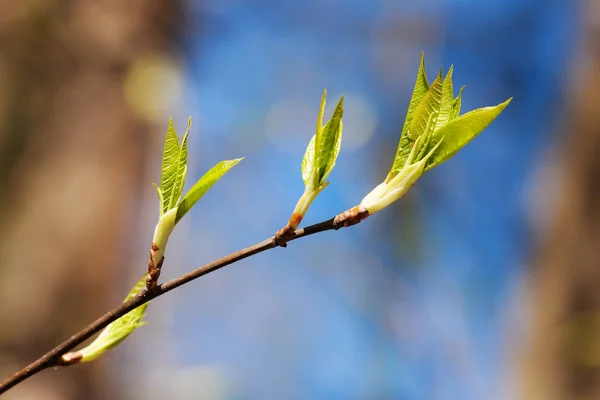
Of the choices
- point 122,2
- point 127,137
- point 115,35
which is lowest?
point 127,137

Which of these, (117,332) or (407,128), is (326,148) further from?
(117,332)

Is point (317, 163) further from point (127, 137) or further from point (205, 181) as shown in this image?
point (127, 137)

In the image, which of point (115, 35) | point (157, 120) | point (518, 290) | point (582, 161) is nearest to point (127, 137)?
point (157, 120)

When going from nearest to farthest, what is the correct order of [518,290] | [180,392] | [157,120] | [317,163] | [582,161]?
[317,163]
[157,120]
[180,392]
[582,161]
[518,290]

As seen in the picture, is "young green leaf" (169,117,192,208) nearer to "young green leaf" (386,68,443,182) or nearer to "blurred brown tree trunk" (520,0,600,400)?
"young green leaf" (386,68,443,182)

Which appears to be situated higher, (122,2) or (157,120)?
(122,2)

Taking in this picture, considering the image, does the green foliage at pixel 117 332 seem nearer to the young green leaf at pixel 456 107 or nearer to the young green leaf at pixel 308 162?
the young green leaf at pixel 308 162

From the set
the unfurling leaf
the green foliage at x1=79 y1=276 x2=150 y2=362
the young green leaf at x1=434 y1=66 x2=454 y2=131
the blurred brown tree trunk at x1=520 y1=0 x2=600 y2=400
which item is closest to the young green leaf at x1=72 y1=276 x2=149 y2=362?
the green foliage at x1=79 y1=276 x2=150 y2=362

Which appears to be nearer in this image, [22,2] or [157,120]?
[22,2]
